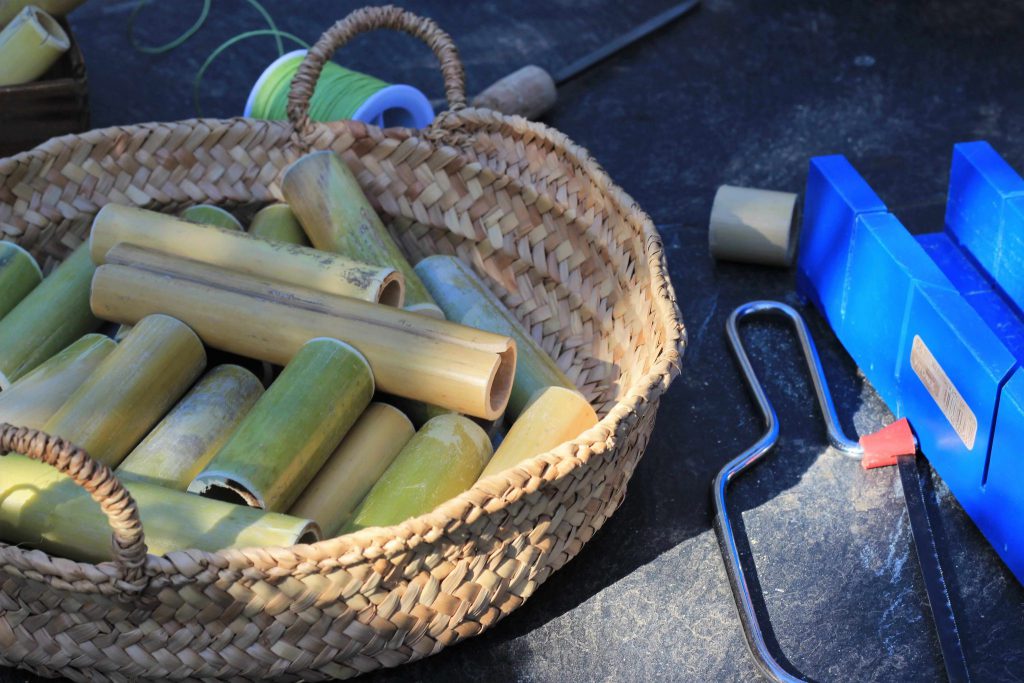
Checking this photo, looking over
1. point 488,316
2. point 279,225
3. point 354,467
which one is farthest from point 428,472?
point 279,225

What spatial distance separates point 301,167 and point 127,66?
111cm

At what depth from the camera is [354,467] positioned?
1506 mm

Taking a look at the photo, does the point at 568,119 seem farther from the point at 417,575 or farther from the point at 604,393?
the point at 417,575

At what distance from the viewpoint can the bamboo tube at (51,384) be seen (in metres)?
1.52

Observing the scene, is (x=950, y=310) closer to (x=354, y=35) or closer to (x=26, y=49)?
(x=354, y=35)

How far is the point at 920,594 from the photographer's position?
1508 mm

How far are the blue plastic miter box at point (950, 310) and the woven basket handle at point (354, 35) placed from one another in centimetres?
58

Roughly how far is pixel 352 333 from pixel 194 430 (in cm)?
23

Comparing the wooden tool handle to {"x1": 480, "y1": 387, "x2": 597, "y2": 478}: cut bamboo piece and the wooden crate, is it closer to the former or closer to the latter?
the wooden crate

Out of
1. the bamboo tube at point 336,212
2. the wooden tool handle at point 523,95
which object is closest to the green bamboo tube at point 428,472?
the bamboo tube at point 336,212

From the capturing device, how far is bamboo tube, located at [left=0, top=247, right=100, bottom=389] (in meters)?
1.66

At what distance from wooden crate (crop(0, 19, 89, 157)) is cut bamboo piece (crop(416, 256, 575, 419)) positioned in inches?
29.4

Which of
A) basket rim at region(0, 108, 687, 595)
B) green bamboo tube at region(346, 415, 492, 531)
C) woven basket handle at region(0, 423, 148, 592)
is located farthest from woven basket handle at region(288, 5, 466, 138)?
woven basket handle at region(0, 423, 148, 592)

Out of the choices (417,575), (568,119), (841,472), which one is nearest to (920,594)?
(841,472)
